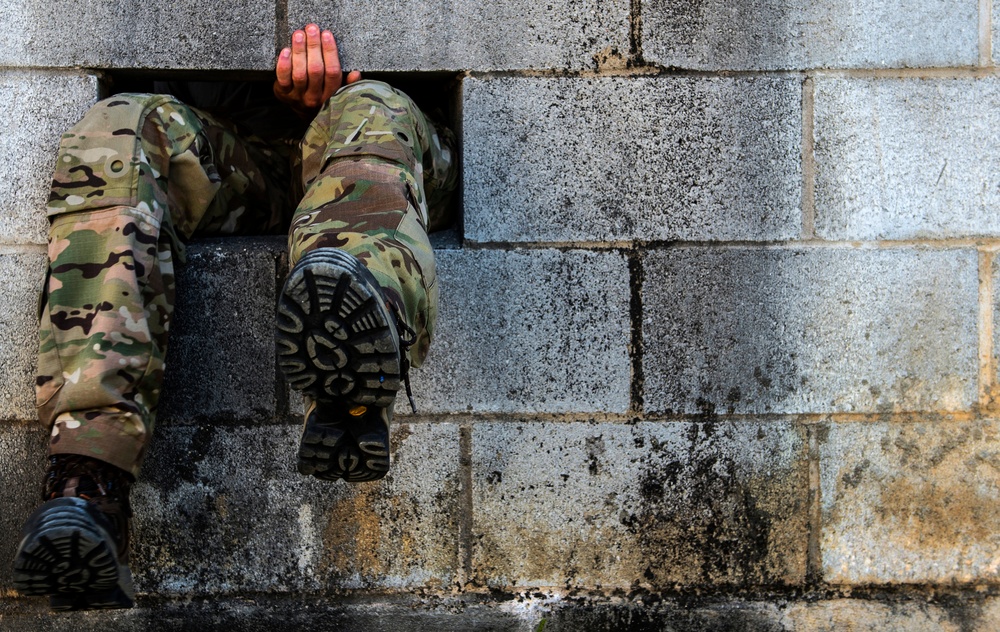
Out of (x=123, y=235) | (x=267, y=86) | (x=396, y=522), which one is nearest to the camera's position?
(x=123, y=235)

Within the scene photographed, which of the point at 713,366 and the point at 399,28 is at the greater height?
the point at 399,28

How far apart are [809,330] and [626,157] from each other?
0.68m

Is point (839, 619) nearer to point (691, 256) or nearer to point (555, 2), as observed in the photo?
point (691, 256)

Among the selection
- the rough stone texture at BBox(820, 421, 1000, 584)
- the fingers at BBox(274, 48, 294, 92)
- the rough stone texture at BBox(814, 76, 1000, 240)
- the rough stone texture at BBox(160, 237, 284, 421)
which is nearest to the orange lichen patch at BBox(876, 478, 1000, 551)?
the rough stone texture at BBox(820, 421, 1000, 584)

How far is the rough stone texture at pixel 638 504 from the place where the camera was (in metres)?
2.37

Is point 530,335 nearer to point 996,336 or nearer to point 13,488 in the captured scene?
point 996,336

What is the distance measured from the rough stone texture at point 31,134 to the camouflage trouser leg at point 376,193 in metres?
0.71

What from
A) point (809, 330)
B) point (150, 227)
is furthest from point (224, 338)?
point (809, 330)

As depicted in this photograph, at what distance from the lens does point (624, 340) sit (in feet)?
7.79

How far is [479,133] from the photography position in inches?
93.7

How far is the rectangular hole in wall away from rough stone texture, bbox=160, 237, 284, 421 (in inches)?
18.9

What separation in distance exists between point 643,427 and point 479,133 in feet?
2.97

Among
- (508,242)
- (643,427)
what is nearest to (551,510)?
(643,427)

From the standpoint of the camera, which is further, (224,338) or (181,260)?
(224,338)
